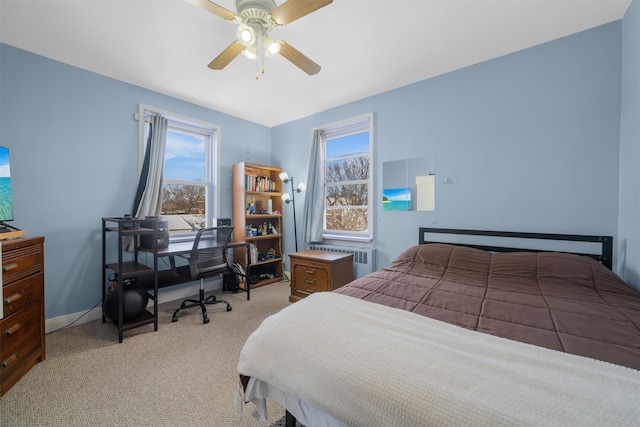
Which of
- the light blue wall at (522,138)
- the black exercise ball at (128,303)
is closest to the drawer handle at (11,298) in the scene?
the black exercise ball at (128,303)

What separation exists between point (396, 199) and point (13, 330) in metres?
3.41

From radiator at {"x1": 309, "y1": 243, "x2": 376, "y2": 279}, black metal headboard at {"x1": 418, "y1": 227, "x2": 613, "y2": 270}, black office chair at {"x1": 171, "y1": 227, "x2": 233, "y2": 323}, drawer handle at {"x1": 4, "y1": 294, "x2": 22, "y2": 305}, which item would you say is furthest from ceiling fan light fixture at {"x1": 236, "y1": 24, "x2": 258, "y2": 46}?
radiator at {"x1": 309, "y1": 243, "x2": 376, "y2": 279}

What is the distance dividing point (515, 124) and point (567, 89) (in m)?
0.42

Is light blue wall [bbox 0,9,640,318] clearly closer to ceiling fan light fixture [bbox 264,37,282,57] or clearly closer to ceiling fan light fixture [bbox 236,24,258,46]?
ceiling fan light fixture [bbox 264,37,282,57]

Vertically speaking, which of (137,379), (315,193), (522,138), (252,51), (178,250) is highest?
(252,51)

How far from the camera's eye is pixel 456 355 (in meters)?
0.95

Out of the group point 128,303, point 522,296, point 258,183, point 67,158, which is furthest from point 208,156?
point 522,296

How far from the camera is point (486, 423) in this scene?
68 cm

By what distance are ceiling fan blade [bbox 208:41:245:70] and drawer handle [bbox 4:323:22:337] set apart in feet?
7.63

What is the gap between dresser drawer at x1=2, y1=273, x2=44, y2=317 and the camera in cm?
168

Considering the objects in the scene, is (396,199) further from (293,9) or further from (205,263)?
(205,263)

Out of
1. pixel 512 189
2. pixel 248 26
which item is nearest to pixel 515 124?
pixel 512 189

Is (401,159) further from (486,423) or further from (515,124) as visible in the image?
(486,423)

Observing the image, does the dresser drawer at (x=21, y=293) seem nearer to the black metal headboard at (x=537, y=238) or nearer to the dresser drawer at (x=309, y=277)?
the dresser drawer at (x=309, y=277)
